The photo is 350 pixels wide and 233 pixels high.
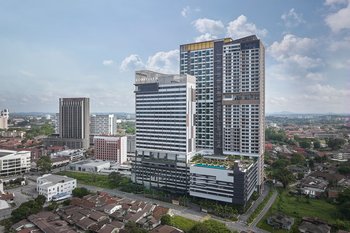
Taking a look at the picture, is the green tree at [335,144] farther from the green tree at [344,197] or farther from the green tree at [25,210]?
the green tree at [25,210]

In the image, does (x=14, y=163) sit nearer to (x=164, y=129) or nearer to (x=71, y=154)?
(x=71, y=154)

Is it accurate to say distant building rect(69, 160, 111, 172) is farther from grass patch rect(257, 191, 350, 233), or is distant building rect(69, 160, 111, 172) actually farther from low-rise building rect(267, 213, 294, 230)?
low-rise building rect(267, 213, 294, 230)

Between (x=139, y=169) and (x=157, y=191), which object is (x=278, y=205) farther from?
(x=139, y=169)

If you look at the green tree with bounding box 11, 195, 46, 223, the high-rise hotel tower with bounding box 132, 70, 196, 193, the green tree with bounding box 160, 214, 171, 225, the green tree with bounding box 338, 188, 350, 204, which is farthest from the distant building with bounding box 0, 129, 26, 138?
the green tree with bounding box 338, 188, 350, 204

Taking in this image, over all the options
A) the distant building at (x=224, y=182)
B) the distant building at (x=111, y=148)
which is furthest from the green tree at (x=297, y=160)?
the distant building at (x=111, y=148)

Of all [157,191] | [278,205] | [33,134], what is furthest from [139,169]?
[33,134]

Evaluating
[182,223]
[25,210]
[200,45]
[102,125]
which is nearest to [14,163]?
[25,210]
